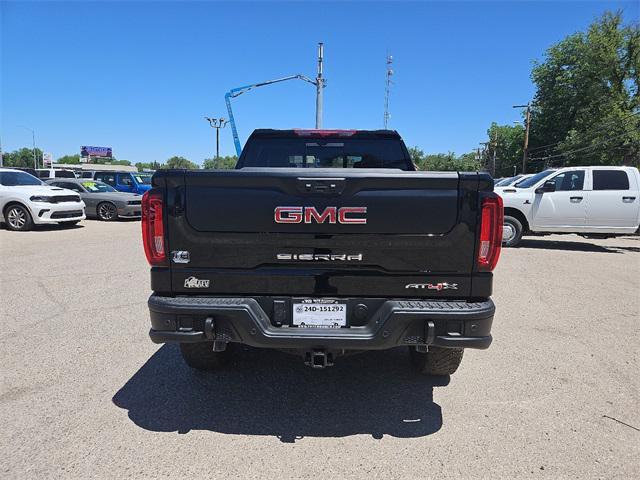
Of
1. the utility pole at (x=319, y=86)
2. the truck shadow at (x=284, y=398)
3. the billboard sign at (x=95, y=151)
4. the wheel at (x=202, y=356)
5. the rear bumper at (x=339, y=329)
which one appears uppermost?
the billboard sign at (x=95, y=151)

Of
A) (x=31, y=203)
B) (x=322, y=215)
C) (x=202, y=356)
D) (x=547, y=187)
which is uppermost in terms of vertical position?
(x=547, y=187)

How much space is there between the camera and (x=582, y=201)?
1042 cm

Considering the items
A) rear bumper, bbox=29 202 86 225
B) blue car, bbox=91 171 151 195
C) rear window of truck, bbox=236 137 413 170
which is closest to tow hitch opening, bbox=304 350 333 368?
rear window of truck, bbox=236 137 413 170

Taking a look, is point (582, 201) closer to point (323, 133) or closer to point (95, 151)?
point (323, 133)

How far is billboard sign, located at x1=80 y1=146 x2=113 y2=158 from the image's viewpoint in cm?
11188

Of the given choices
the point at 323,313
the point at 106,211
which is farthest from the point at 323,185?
the point at 106,211

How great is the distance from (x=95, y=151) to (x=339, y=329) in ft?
432

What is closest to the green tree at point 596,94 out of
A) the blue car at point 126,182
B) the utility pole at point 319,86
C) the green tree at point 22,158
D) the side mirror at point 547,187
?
the utility pole at point 319,86

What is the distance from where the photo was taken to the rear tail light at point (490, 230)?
8.24 feet

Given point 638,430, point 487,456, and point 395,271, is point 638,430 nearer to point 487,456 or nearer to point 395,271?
point 487,456

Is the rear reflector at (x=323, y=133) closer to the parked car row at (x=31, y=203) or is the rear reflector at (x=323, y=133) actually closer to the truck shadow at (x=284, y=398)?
the truck shadow at (x=284, y=398)

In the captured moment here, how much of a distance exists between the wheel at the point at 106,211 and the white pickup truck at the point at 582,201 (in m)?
13.5

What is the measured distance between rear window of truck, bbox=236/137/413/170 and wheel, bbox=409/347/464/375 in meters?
1.80

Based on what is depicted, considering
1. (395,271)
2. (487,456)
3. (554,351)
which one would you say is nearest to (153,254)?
(395,271)
